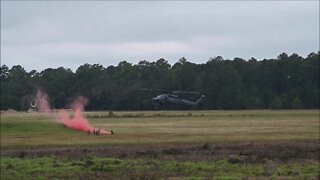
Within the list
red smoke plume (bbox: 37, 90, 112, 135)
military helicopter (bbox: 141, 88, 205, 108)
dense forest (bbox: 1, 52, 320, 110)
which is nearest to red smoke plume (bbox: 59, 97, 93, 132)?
red smoke plume (bbox: 37, 90, 112, 135)

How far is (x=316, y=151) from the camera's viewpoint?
136 ft

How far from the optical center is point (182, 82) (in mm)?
152750

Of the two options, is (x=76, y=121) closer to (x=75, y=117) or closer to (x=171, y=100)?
(x=75, y=117)

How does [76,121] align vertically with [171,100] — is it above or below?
below

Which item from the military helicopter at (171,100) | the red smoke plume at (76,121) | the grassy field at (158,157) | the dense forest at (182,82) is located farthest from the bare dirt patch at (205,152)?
the military helicopter at (171,100)

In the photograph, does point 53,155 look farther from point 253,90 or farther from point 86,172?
point 253,90

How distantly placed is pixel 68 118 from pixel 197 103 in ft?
189

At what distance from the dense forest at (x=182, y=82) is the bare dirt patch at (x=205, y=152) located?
57773mm

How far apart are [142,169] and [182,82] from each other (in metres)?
121

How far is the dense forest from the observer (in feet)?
360

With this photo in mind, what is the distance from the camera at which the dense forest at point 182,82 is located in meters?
110

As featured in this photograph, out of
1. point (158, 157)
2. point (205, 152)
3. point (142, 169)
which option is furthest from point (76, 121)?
point (142, 169)

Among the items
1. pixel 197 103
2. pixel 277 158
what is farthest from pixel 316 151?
pixel 197 103

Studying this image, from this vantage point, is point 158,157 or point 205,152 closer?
point 158,157
